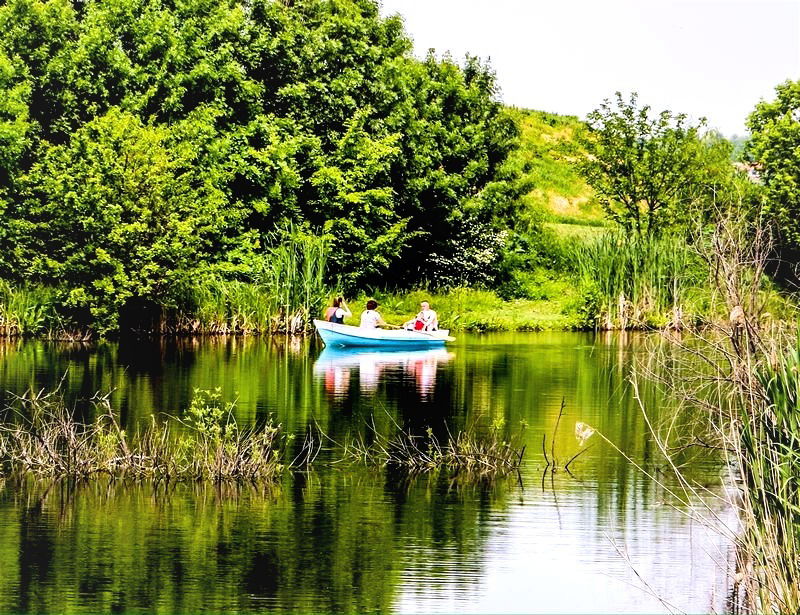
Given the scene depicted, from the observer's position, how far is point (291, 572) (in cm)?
1165

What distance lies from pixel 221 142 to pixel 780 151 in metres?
23.9

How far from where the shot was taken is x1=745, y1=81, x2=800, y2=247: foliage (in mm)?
51781

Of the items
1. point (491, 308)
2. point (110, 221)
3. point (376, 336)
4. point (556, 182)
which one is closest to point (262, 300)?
point (376, 336)

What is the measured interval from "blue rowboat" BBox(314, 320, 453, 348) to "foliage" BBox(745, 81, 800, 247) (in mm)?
20702

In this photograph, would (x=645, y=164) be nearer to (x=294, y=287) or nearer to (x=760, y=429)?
(x=294, y=287)

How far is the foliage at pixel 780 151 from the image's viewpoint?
2039 inches

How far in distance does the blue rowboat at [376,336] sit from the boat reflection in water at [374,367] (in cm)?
18

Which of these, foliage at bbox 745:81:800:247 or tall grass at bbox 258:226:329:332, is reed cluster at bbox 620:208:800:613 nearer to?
tall grass at bbox 258:226:329:332

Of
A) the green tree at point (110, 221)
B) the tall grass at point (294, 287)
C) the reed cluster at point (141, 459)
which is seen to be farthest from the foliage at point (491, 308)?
the reed cluster at point (141, 459)

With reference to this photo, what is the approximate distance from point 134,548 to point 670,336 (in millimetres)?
5229

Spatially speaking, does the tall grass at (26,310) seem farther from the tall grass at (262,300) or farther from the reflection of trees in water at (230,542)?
the reflection of trees in water at (230,542)

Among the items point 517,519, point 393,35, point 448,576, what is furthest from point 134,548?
point 393,35

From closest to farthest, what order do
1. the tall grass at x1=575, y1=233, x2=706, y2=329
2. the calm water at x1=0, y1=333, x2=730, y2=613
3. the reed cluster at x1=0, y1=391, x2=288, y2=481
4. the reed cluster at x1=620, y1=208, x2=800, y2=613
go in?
the reed cluster at x1=620, y1=208, x2=800, y2=613
the calm water at x1=0, y1=333, x2=730, y2=613
the reed cluster at x1=0, y1=391, x2=288, y2=481
the tall grass at x1=575, y1=233, x2=706, y2=329

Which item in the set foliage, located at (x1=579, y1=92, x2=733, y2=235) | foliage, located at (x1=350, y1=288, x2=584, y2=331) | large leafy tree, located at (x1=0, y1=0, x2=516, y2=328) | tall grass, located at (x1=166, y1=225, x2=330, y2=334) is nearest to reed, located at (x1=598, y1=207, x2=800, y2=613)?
large leafy tree, located at (x1=0, y1=0, x2=516, y2=328)
